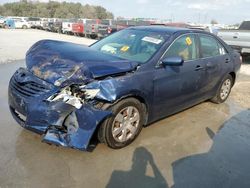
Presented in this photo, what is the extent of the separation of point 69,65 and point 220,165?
2.41 meters

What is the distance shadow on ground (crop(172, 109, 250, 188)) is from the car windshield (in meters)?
1.66

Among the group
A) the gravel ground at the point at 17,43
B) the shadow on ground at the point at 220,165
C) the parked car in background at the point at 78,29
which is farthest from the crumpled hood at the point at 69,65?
the parked car in background at the point at 78,29

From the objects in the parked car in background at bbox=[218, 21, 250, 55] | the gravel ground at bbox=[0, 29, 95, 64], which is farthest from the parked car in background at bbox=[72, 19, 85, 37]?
the parked car in background at bbox=[218, 21, 250, 55]

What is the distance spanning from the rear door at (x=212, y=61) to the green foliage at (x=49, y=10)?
85985mm

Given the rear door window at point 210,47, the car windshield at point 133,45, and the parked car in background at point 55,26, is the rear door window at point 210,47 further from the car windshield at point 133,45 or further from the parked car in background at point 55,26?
the parked car in background at point 55,26

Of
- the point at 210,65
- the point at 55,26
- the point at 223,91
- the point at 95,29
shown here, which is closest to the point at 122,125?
the point at 210,65

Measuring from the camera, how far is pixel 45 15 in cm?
8650

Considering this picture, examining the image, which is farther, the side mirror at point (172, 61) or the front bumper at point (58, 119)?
the side mirror at point (172, 61)

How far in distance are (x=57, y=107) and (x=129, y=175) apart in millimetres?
1202

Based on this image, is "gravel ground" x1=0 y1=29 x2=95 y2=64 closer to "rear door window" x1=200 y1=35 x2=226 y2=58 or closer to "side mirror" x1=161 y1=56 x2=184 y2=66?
"rear door window" x1=200 y1=35 x2=226 y2=58

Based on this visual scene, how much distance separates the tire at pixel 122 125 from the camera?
375cm

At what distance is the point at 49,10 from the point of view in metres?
89.2

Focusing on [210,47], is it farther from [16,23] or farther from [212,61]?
[16,23]

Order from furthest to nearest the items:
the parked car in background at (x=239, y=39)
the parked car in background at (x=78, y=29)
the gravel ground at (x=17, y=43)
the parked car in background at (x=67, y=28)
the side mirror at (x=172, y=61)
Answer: the parked car in background at (x=67, y=28)
the parked car in background at (x=78, y=29)
the gravel ground at (x=17, y=43)
the parked car in background at (x=239, y=39)
the side mirror at (x=172, y=61)
